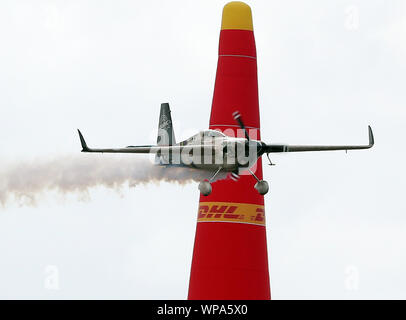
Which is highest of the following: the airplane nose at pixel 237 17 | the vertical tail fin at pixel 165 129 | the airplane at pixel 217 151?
the airplane nose at pixel 237 17

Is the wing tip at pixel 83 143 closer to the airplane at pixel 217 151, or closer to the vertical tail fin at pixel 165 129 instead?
the airplane at pixel 217 151

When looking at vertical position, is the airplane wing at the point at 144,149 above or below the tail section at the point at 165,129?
below

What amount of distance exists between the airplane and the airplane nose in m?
10.2

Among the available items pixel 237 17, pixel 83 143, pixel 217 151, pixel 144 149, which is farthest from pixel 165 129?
pixel 217 151

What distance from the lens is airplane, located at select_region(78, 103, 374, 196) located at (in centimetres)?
9200

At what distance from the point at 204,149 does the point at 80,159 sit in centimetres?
1121

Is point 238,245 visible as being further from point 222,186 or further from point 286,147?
point 286,147

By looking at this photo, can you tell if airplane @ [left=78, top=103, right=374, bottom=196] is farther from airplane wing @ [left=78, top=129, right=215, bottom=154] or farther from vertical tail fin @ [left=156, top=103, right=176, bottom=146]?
vertical tail fin @ [left=156, top=103, right=176, bottom=146]

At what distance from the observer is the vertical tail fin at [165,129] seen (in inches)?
4151

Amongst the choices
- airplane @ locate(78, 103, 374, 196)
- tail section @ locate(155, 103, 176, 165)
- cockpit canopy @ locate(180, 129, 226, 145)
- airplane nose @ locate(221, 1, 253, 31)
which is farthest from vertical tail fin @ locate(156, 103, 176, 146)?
cockpit canopy @ locate(180, 129, 226, 145)

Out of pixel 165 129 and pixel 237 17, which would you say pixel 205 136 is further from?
pixel 237 17

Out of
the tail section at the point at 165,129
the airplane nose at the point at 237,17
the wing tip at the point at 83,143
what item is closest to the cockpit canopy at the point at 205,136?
the wing tip at the point at 83,143

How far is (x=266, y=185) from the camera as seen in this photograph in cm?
9175

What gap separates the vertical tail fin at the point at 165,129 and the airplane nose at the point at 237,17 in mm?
5236
